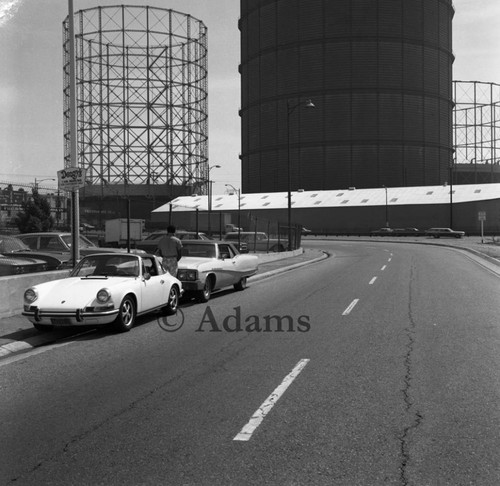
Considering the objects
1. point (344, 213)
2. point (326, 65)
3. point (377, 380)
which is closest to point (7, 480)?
point (377, 380)

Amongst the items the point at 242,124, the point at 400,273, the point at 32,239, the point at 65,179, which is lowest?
the point at 400,273

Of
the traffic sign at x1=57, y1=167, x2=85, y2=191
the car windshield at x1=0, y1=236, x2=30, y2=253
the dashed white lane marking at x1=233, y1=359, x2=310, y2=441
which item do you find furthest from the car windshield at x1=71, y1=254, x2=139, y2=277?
the car windshield at x1=0, y1=236, x2=30, y2=253

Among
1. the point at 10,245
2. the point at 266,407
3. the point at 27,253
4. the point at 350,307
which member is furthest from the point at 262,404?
the point at 10,245

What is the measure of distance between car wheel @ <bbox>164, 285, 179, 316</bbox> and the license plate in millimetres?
→ 2656

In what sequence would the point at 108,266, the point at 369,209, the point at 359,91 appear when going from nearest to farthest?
the point at 108,266 → the point at 369,209 → the point at 359,91

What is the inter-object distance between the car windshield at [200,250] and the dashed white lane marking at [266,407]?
7.87 m

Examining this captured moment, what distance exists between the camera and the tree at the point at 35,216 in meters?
33.5

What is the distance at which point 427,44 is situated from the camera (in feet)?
310

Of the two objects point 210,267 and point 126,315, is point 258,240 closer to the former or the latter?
point 210,267

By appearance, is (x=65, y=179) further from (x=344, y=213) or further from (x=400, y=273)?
(x=344, y=213)

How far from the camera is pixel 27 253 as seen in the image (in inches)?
608

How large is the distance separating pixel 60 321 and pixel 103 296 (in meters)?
0.74

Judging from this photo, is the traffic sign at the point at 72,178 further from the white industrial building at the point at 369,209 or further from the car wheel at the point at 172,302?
the white industrial building at the point at 369,209

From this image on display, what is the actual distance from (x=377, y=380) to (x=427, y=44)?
98402mm
